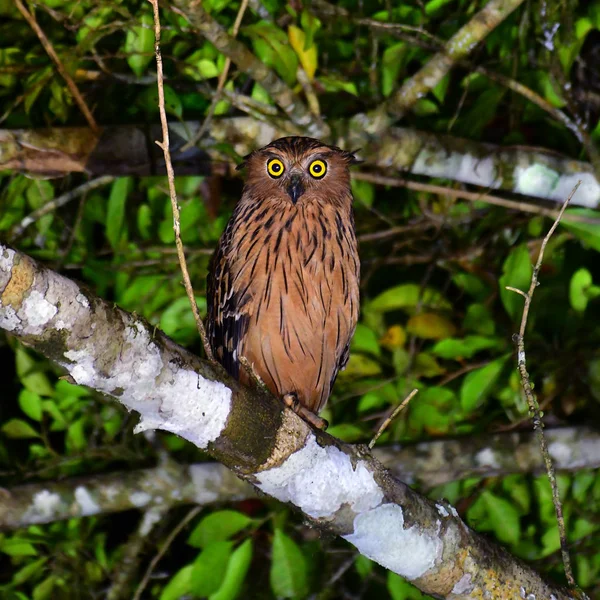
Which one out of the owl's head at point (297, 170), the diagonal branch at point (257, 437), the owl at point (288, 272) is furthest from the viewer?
the owl's head at point (297, 170)

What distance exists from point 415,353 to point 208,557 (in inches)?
56.5

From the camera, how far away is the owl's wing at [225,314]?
9.71ft

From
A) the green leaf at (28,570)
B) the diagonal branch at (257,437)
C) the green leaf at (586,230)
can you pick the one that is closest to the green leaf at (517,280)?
the green leaf at (586,230)

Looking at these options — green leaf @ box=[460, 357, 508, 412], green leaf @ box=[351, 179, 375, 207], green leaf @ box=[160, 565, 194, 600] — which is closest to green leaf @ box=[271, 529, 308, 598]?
green leaf @ box=[160, 565, 194, 600]

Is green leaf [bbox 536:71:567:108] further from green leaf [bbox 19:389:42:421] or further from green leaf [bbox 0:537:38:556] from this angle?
green leaf [bbox 0:537:38:556]

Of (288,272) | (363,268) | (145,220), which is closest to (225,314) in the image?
(288,272)

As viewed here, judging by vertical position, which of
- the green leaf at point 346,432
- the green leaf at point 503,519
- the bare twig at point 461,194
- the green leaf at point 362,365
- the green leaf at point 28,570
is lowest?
the green leaf at point 28,570

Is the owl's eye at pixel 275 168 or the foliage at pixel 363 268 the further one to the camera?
the foliage at pixel 363 268

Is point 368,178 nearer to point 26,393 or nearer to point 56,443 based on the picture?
point 26,393

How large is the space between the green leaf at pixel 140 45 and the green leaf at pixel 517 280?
1678 millimetres

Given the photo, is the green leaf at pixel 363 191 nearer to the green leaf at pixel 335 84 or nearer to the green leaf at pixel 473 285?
the green leaf at pixel 335 84

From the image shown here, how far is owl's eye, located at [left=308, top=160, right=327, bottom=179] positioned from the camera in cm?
308

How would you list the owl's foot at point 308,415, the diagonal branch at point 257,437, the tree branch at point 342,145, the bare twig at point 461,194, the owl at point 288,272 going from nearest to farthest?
the diagonal branch at point 257,437 < the owl's foot at point 308,415 < the owl at point 288,272 < the tree branch at point 342,145 < the bare twig at point 461,194

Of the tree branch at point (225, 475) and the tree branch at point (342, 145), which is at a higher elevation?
the tree branch at point (342, 145)
